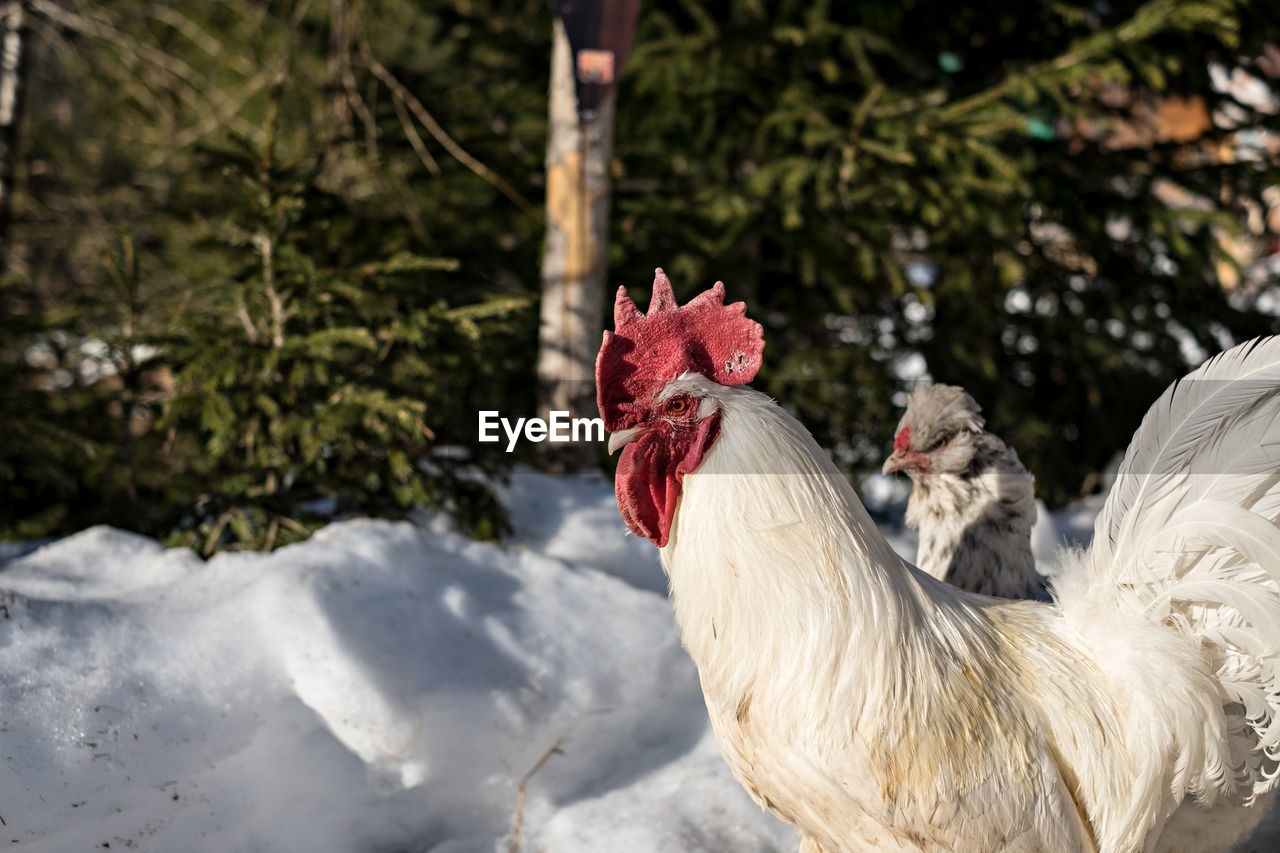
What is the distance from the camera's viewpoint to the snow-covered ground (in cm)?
236

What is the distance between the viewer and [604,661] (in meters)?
3.18

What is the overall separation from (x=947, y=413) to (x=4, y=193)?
555 centimetres

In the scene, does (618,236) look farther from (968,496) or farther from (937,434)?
(968,496)

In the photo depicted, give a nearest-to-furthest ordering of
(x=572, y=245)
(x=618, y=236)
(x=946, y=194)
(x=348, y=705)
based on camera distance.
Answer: (x=348, y=705) → (x=572, y=245) → (x=946, y=194) → (x=618, y=236)

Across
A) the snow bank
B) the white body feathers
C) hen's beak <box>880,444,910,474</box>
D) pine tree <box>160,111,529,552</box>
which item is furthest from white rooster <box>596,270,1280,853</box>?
pine tree <box>160,111,529,552</box>

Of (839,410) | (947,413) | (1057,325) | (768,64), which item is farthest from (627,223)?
(1057,325)

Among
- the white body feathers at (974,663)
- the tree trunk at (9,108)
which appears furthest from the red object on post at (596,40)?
the tree trunk at (9,108)

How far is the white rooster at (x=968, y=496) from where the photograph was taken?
111 inches

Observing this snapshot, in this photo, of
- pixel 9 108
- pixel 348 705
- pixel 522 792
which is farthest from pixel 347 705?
pixel 9 108

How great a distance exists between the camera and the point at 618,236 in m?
5.21

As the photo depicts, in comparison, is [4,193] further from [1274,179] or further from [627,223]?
[1274,179]

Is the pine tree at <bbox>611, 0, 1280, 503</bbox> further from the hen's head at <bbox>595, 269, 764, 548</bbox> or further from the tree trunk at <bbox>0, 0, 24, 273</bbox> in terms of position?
the tree trunk at <bbox>0, 0, 24, 273</bbox>

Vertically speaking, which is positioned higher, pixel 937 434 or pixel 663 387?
pixel 663 387

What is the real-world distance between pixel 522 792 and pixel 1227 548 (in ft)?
6.94
